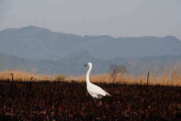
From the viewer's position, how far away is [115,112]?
18094mm

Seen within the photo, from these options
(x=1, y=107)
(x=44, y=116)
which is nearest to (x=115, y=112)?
(x=44, y=116)

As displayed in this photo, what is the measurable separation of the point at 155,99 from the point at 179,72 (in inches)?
439

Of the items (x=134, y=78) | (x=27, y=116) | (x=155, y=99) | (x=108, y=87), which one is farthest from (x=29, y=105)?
(x=134, y=78)

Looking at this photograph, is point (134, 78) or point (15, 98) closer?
point (15, 98)

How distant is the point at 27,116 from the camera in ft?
55.1

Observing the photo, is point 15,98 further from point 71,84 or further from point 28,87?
point 71,84

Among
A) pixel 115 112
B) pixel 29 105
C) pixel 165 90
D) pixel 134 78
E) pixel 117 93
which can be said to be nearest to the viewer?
pixel 115 112

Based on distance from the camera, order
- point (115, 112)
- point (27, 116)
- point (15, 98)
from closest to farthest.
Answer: point (27, 116)
point (115, 112)
point (15, 98)

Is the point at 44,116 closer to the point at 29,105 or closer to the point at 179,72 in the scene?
the point at 29,105

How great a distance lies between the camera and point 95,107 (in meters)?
19.0

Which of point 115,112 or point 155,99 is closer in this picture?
point 115,112

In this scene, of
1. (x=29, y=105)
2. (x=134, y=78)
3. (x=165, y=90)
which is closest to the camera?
(x=29, y=105)

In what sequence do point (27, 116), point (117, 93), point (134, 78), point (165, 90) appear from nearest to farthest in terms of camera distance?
1. point (27, 116)
2. point (117, 93)
3. point (165, 90)
4. point (134, 78)

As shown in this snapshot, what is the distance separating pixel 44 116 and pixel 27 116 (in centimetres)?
46
